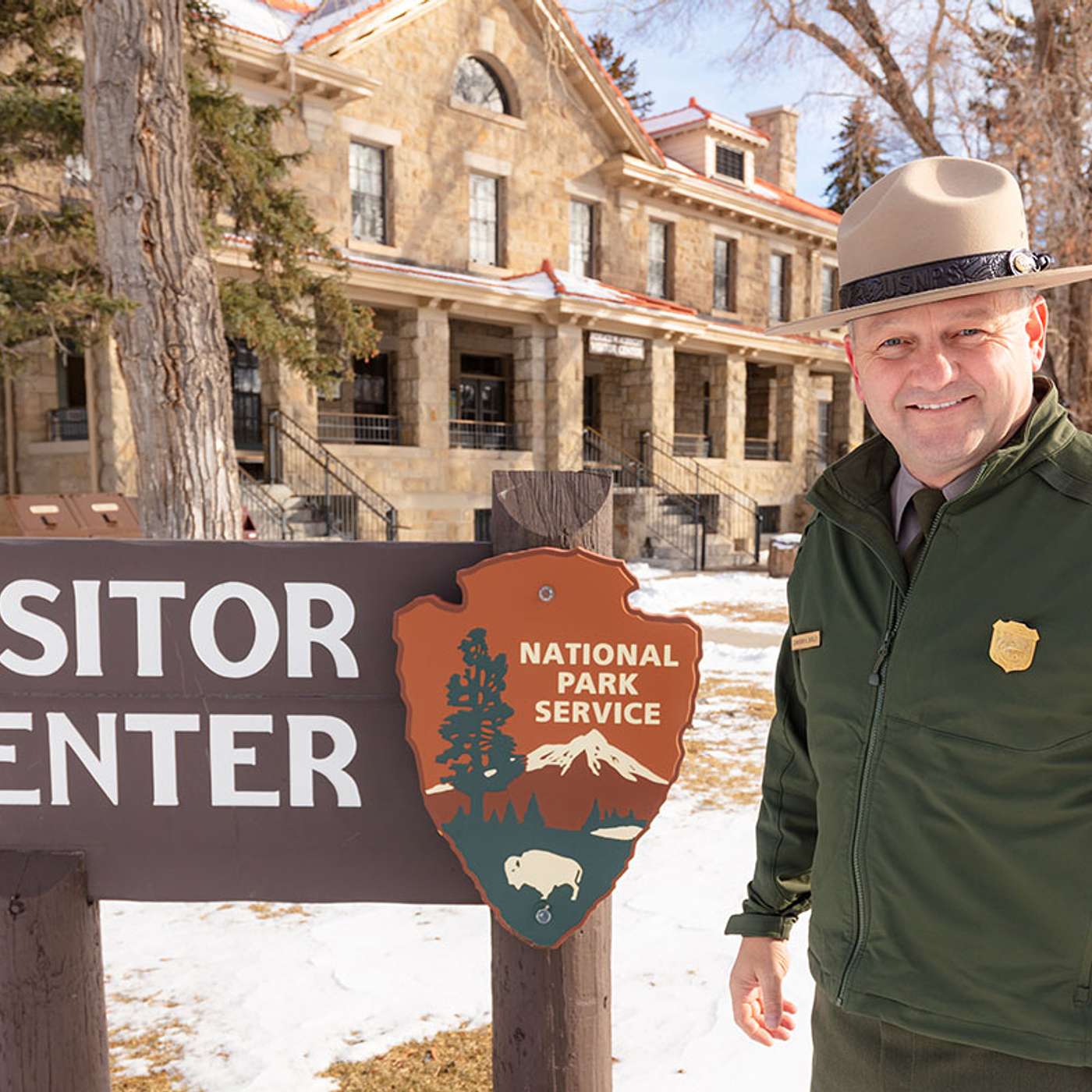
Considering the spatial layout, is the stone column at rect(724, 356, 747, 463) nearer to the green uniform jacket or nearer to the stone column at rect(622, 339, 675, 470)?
the stone column at rect(622, 339, 675, 470)

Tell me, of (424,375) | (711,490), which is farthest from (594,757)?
(711,490)

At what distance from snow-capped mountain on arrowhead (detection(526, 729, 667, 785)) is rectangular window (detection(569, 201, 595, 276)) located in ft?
64.0

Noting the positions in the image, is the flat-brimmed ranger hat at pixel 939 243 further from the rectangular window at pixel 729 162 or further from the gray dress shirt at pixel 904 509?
the rectangular window at pixel 729 162

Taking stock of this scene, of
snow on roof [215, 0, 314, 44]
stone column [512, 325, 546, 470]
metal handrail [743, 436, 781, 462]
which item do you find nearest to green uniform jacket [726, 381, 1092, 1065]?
snow on roof [215, 0, 314, 44]

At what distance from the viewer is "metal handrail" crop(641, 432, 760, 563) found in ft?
68.5

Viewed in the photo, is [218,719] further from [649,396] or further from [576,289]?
[649,396]

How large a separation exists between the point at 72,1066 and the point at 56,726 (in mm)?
783

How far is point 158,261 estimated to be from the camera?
21.6 feet

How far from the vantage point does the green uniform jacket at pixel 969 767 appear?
1296 millimetres

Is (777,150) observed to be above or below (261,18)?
above

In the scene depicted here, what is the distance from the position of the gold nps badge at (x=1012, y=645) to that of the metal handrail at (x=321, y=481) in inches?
522

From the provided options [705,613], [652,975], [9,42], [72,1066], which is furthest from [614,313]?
[72,1066]

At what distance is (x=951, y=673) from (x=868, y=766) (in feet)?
0.67

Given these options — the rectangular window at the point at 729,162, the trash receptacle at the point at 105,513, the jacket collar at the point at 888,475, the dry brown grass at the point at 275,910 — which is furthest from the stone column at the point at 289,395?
the rectangular window at the point at 729,162
